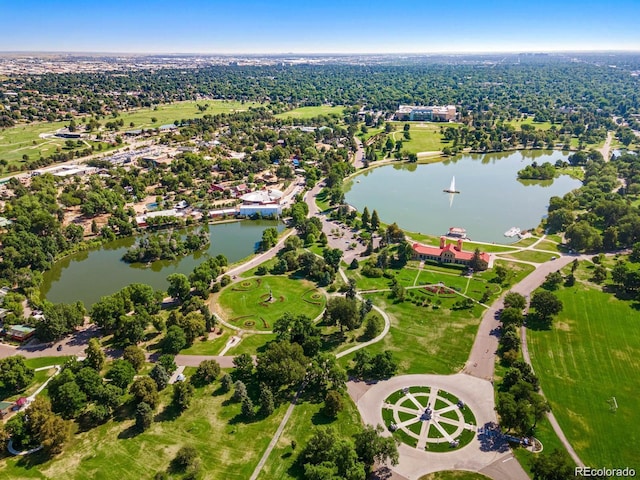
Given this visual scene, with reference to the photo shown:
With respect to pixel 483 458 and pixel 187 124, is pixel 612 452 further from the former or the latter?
pixel 187 124

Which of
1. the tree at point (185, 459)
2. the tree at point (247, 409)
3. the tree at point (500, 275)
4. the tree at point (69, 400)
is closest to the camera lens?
the tree at point (185, 459)

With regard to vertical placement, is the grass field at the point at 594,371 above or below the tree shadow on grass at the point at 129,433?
above

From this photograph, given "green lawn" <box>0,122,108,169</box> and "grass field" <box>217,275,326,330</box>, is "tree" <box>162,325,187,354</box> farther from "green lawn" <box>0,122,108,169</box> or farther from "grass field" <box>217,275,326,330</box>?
"green lawn" <box>0,122,108,169</box>

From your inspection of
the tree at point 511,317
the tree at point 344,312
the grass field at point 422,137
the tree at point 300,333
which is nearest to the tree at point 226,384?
the tree at point 300,333

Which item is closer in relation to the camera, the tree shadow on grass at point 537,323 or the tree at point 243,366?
the tree at point 243,366

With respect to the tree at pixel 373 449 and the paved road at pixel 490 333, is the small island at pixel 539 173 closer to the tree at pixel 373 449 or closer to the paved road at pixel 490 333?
the paved road at pixel 490 333

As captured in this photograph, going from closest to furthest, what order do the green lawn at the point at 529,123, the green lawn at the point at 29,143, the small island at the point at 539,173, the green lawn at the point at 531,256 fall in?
the green lawn at the point at 531,256 < the small island at the point at 539,173 < the green lawn at the point at 29,143 < the green lawn at the point at 529,123
